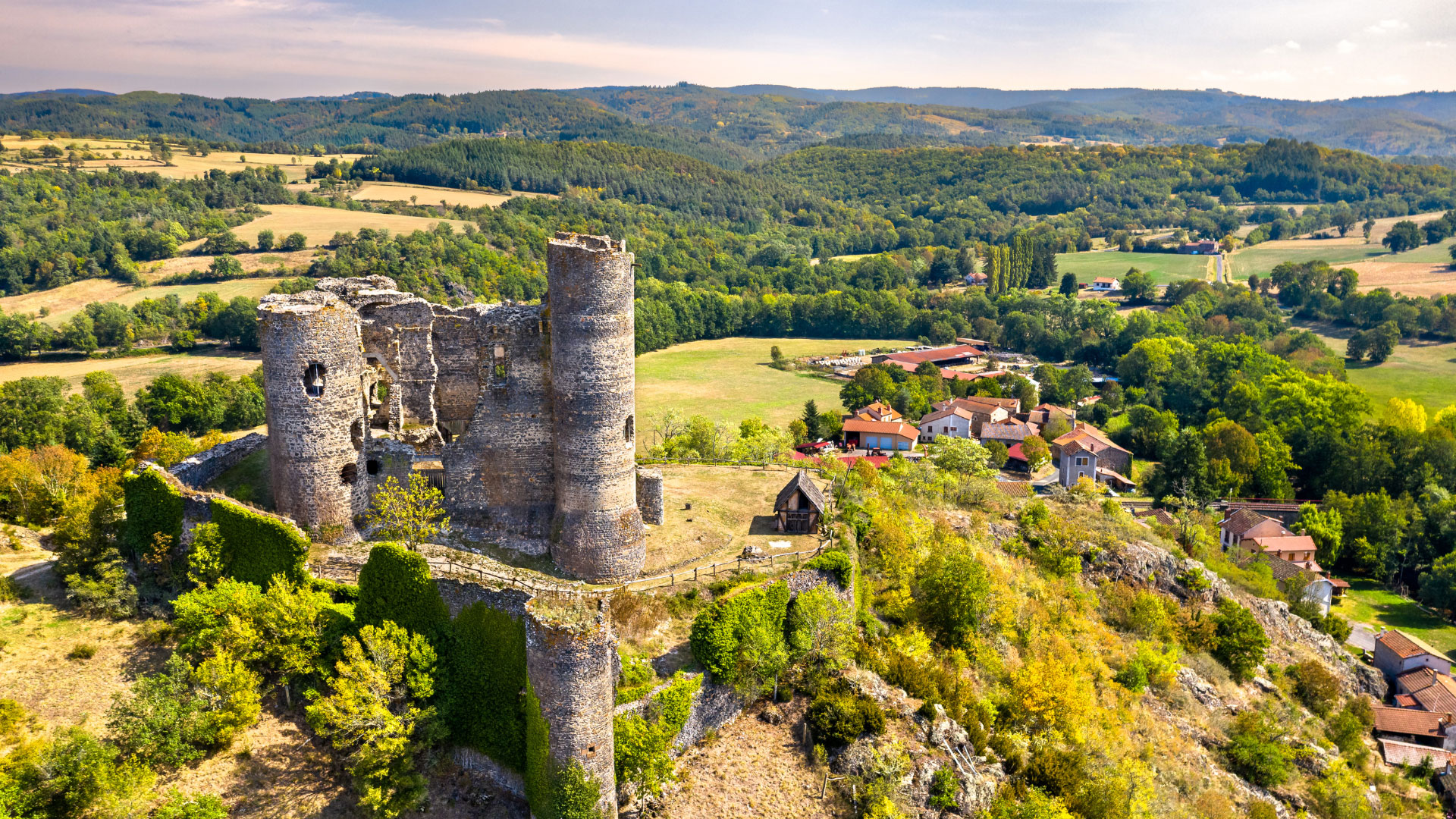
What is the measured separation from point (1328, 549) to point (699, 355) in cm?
7911

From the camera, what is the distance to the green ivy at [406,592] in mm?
28781

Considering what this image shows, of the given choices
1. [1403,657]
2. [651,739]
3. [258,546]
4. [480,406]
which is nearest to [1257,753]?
[1403,657]

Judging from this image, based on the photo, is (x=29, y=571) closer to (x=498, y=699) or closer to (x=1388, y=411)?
(x=498, y=699)

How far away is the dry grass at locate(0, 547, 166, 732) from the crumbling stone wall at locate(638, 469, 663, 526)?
56.6 feet

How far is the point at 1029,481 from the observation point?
85062mm

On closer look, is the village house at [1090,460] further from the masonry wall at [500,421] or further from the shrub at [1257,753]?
the masonry wall at [500,421]

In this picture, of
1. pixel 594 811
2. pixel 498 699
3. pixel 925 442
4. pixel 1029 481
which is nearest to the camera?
pixel 594 811

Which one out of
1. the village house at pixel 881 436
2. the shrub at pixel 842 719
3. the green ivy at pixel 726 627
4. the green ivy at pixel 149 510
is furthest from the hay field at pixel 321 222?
the shrub at pixel 842 719

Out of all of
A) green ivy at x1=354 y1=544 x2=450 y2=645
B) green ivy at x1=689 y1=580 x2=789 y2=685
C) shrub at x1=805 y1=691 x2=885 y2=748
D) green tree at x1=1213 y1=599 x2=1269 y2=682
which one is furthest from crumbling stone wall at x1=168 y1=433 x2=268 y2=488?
green tree at x1=1213 y1=599 x2=1269 y2=682

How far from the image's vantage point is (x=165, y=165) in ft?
559

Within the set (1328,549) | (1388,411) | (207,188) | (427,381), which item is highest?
(207,188)

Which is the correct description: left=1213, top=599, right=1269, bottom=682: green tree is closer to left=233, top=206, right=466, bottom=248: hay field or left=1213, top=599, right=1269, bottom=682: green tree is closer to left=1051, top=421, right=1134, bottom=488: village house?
left=1051, top=421, right=1134, bottom=488: village house

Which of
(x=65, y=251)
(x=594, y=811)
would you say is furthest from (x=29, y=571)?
(x=65, y=251)

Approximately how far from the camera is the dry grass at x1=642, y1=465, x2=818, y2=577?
35.6 meters
